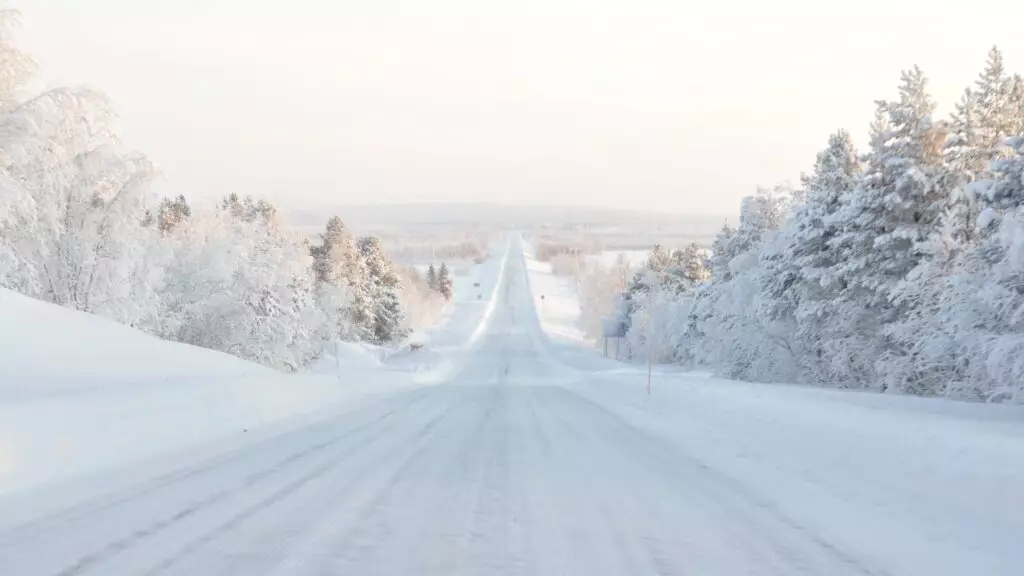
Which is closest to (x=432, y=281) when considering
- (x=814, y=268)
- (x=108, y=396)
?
(x=814, y=268)

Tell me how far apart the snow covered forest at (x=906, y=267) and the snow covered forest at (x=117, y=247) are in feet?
80.2

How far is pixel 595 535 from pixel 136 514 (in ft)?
12.5

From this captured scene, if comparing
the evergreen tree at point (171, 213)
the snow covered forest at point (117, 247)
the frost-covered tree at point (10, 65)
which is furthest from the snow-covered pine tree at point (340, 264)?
the frost-covered tree at point (10, 65)

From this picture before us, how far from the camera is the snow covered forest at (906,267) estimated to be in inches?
893

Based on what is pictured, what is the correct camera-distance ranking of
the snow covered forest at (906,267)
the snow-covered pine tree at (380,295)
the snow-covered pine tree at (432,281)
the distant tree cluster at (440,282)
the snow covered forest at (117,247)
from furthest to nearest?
the distant tree cluster at (440,282)
the snow-covered pine tree at (432,281)
the snow-covered pine tree at (380,295)
the snow covered forest at (117,247)
the snow covered forest at (906,267)

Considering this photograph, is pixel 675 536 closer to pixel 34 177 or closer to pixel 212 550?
pixel 212 550

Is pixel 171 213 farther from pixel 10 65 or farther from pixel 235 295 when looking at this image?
pixel 10 65

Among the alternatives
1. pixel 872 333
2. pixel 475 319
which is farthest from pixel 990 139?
pixel 475 319

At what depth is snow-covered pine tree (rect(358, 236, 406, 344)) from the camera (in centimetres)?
8700

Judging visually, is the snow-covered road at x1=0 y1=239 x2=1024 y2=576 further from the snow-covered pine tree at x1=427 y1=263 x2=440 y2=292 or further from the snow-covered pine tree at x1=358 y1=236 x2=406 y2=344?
the snow-covered pine tree at x1=427 y1=263 x2=440 y2=292

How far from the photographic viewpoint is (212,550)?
239 inches

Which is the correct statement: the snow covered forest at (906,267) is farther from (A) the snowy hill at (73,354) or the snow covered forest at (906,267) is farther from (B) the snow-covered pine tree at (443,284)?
(B) the snow-covered pine tree at (443,284)

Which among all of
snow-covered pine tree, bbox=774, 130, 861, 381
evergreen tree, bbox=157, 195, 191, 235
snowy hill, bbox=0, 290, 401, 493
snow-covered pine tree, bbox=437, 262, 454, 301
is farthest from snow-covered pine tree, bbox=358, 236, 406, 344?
snowy hill, bbox=0, 290, 401, 493

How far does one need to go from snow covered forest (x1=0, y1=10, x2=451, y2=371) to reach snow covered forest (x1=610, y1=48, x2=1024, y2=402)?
2443cm
